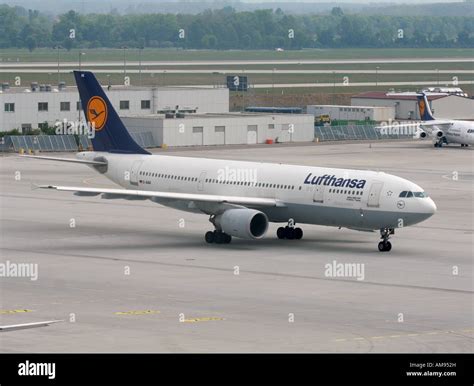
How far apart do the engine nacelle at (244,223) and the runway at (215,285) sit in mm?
918

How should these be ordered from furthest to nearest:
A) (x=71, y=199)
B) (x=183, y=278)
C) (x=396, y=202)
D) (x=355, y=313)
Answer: (x=71, y=199) < (x=396, y=202) < (x=183, y=278) < (x=355, y=313)

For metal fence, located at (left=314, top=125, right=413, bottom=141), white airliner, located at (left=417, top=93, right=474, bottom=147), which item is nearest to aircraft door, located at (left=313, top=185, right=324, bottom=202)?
white airliner, located at (left=417, top=93, right=474, bottom=147)

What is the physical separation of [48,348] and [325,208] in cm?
2589

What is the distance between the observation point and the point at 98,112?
73.6 m

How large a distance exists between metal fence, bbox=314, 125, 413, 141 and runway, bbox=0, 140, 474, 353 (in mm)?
60706

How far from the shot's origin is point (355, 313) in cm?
4653

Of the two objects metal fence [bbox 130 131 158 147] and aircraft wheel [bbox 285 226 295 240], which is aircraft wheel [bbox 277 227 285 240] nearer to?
aircraft wheel [bbox 285 226 295 240]

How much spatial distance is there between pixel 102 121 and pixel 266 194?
41.6 feet

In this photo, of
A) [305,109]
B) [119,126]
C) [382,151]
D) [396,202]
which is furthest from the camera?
[305,109]

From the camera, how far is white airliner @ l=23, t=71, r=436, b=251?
61.1 m

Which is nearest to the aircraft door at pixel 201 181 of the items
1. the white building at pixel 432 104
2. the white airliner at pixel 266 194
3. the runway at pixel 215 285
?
the white airliner at pixel 266 194

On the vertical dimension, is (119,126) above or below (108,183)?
above

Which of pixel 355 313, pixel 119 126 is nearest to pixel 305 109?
pixel 119 126
